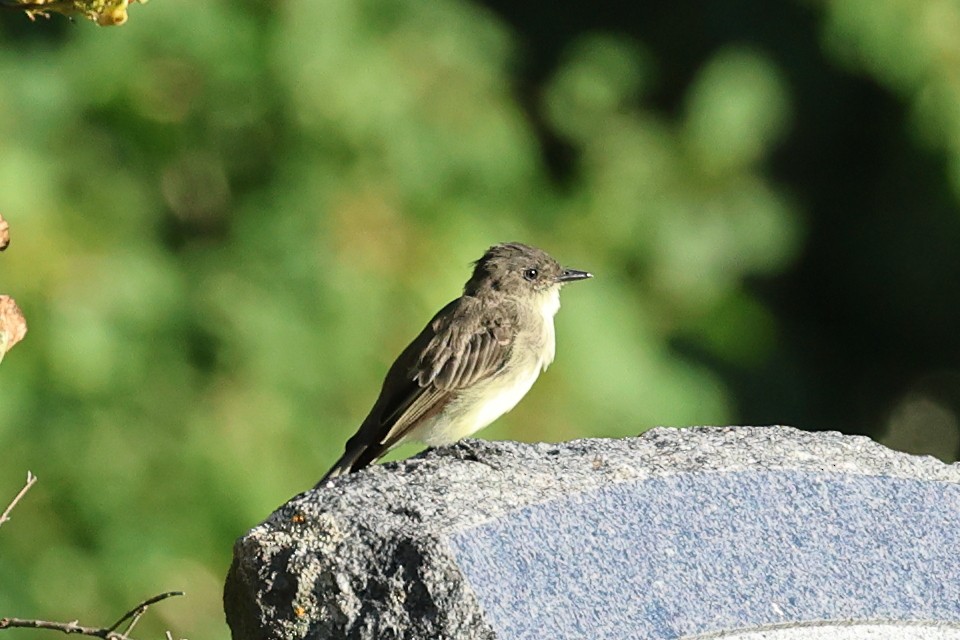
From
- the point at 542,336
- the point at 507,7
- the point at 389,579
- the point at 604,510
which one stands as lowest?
the point at 389,579

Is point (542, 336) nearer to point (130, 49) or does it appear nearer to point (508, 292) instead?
point (508, 292)

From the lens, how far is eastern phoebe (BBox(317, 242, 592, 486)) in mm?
4527

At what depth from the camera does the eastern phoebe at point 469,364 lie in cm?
453

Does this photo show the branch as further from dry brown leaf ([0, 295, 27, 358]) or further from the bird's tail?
the bird's tail

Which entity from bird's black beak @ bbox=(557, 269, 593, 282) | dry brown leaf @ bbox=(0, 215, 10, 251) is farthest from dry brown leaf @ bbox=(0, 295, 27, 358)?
bird's black beak @ bbox=(557, 269, 593, 282)

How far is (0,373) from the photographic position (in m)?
5.14

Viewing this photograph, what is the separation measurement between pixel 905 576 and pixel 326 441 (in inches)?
100

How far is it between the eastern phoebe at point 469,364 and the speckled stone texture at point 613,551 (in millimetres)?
943

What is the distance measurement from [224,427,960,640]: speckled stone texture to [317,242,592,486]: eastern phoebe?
943 mm

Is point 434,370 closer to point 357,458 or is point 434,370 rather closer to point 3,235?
point 357,458

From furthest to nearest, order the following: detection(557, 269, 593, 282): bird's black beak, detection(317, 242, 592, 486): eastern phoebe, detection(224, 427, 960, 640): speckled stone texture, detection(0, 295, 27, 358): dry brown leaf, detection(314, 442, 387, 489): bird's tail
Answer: detection(557, 269, 593, 282): bird's black beak
detection(317, 242, 592, 486): eastern phoebe
detection(314, 442, 387, 489): bird's tail
detection(224, 427, 960, 640): speckled stone texture
detection(0, 295, 27, 358): dry brown leaf

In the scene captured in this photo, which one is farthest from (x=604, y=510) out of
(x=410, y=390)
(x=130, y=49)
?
(x=130, y=49)

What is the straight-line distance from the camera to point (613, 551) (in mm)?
3164

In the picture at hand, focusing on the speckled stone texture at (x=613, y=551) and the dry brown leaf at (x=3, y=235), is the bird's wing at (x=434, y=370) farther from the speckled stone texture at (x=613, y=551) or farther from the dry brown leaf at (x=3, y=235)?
the dry brown leaf at (x=3, y=235)
